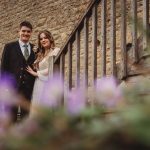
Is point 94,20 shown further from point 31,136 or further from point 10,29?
point 10,29

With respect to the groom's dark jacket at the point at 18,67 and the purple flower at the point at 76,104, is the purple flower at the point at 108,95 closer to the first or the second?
the purple flower at the point at 76,104

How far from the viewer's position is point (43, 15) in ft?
40.4

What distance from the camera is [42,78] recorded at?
17.1ft

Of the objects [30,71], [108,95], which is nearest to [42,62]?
[30,71]

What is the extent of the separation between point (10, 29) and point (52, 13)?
1835 millimetres

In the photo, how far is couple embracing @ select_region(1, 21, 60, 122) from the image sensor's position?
17.2 feet

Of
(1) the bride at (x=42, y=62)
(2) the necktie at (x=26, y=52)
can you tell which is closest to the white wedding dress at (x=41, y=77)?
(1) the bride at (x=42, y=62)

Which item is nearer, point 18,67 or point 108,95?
point 108,95

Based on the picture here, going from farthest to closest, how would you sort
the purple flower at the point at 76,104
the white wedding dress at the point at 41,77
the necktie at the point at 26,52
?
the necktie at the point at 26,52
the white wedding dress at the point at 41,77
the purple flower at the point at 76,104

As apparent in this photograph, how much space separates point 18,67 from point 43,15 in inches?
283

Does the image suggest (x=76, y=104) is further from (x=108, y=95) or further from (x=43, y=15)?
(x=43, y=15)

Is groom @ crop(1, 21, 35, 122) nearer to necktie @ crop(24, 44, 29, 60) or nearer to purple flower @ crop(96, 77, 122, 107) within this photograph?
necktie @ crop(24, 44, 29, 60)

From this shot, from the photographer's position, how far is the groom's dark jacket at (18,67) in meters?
5.23

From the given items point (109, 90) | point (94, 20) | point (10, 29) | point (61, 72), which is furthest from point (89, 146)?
point (10, 29)
